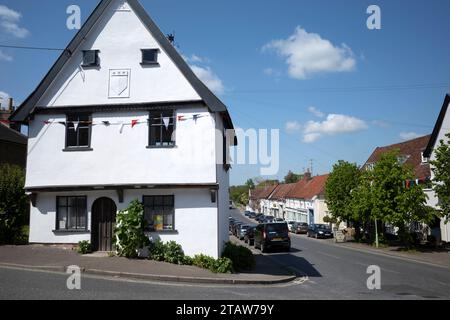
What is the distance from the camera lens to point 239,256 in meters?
17.0

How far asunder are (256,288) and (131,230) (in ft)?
17.6

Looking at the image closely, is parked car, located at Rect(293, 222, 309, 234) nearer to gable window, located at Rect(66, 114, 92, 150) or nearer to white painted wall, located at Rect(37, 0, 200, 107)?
white painted wall, located at Rect(37, 0, 200, 107)

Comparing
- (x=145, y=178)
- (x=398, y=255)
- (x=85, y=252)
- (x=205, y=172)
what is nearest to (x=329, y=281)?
(x=205, y=172)

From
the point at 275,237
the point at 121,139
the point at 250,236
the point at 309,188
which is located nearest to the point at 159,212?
the point at 121,139

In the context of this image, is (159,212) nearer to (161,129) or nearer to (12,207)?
(161,129)

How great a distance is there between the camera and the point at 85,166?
1653 centimetres

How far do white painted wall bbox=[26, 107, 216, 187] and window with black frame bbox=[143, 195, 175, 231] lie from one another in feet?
2.59

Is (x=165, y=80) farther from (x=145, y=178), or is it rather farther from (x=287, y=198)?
(x=287, y=198)

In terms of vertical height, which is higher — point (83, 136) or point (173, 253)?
point (83, 136)

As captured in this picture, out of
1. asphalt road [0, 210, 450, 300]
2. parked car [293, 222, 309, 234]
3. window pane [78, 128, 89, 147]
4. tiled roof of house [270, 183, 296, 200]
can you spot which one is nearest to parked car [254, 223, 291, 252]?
asphalt road [0, 210, 450, 300]

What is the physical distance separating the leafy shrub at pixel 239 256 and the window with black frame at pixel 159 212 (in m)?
2.72

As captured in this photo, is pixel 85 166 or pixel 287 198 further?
pixel 287 198

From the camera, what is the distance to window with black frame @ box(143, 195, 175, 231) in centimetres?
1620
